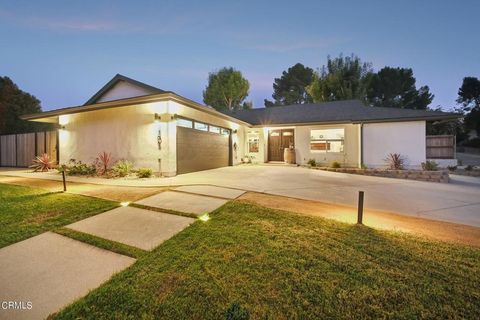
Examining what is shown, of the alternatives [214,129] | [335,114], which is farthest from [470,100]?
[214,129]

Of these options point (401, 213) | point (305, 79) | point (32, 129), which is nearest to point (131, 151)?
point (401, 213)

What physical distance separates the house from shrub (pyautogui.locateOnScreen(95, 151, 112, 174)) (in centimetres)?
25

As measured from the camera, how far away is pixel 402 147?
10711 millimetres

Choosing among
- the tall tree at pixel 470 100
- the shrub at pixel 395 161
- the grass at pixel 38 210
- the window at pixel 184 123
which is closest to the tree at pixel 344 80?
the shrub at pixel 395 161

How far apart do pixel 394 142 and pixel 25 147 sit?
67.0 feet

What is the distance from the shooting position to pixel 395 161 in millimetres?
10312

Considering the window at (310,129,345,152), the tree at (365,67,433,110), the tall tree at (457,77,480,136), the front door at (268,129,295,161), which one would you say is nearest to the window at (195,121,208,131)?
the front door at (268,129,295,161)

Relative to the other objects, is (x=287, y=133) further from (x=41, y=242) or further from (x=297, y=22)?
(x=41, y=242)

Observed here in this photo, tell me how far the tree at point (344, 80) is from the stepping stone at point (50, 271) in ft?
76.7

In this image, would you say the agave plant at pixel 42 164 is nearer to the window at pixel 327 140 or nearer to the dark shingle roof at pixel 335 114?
the dark shingle roof at pixel 335 114

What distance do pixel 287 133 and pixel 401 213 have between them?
1010 centimetres

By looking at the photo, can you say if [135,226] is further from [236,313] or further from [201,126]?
[201,126]

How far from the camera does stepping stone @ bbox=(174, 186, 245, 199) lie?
493 cm

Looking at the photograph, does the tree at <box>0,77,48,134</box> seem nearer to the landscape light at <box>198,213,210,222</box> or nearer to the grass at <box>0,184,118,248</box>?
the grass at <box>0,184,118,248</box>
